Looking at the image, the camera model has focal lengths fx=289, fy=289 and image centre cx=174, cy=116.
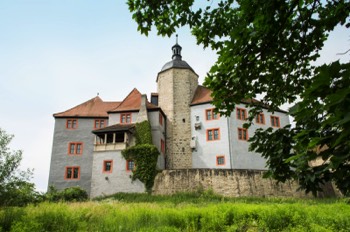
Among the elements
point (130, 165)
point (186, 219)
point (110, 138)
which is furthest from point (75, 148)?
point (186, 219)

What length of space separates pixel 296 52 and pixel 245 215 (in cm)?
888

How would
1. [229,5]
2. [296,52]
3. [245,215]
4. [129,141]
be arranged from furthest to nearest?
[129,141]
[245,215]
[229,5]
[296,52]

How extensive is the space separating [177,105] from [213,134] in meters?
5.30

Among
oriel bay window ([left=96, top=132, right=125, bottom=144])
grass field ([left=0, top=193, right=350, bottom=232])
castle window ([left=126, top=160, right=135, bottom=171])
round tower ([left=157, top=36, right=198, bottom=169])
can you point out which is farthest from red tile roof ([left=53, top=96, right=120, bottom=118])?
grass field ([left=0, top=193, right=350, bottom=232])

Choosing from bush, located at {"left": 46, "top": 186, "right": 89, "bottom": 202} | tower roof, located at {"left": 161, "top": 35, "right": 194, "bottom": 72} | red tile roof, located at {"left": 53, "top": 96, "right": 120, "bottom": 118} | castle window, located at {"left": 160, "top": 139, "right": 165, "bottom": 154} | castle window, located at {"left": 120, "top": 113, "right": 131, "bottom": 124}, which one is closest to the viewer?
bush, located at {"left": 46, "top": 186, "right": 89, "bottom": 202}

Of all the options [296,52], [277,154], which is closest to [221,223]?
[277,154]

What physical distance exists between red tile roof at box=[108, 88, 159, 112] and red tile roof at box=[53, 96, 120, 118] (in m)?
2.14

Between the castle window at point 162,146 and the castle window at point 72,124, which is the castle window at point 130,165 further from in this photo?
the castle window at point 72,124

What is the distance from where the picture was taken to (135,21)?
5574 millimetres

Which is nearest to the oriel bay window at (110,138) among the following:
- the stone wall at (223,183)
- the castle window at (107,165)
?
the castle window at (107,165)

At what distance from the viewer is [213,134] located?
96.6 feet

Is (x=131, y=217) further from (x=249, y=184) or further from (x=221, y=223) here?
(x=249, y=184)

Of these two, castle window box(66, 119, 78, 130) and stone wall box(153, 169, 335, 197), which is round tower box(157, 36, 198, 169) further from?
castle window box(66, 119, 78, 130)

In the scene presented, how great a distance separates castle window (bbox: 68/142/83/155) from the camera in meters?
29.9
